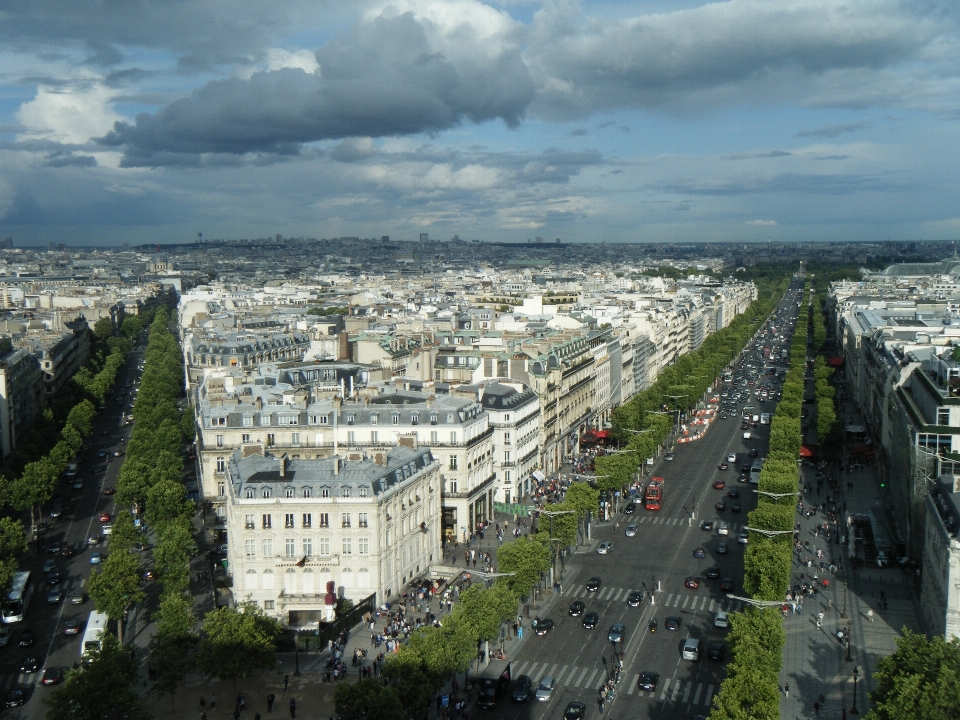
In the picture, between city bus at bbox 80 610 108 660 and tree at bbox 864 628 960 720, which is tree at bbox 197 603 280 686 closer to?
city bus at bbox 80 610 108 660

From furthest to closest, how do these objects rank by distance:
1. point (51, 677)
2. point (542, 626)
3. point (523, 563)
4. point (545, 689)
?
point (523, 563) → point (542, 626) → point (51, 677) → point (545, 689)

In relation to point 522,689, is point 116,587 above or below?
above

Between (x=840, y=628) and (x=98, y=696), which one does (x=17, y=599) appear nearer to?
A: (x=98, y=696)

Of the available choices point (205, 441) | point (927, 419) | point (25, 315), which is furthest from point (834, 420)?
point (25, 315)

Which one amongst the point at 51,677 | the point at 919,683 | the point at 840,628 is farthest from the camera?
the point at 840,628

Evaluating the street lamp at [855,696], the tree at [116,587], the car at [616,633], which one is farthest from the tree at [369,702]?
the street lamp at [855,696]

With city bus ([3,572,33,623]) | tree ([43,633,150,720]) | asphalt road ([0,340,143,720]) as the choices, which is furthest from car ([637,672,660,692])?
city bus ([3,572,33,623])

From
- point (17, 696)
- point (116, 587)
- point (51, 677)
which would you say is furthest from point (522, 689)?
point (17, 696)
